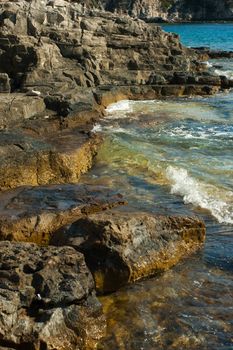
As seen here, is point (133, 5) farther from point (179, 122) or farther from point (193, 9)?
point (179, 122)

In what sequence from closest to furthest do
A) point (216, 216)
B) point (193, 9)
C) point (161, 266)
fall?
point (161, 266), point (216, 216), point (193, 9)

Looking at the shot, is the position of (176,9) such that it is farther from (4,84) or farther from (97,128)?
(97,128)

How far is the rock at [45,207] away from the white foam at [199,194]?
2568 mm

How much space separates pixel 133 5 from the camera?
181375mm

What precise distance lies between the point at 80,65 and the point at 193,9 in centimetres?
16077

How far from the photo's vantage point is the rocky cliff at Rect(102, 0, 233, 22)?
174 metres

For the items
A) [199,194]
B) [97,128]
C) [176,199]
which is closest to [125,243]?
[176,199]

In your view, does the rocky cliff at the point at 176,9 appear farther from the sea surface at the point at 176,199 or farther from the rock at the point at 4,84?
the rock at the point at 4,84

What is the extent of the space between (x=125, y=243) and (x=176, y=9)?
188479mm

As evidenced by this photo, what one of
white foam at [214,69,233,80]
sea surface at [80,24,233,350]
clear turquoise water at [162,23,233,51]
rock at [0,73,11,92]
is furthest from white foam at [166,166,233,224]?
clear turquoise water at [162,23,233,51]

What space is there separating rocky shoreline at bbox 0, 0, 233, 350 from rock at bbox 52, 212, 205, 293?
2 cm

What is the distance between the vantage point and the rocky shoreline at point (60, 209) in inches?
307

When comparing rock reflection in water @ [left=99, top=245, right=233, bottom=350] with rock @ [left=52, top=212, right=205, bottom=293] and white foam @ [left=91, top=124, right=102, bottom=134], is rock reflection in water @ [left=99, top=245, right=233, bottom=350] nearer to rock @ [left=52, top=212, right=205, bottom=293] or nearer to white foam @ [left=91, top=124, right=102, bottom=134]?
rock @ [left=52, top=212, right=205, bottom=293]

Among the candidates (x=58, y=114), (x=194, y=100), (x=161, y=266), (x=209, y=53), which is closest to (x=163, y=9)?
(x=209, y=53)
